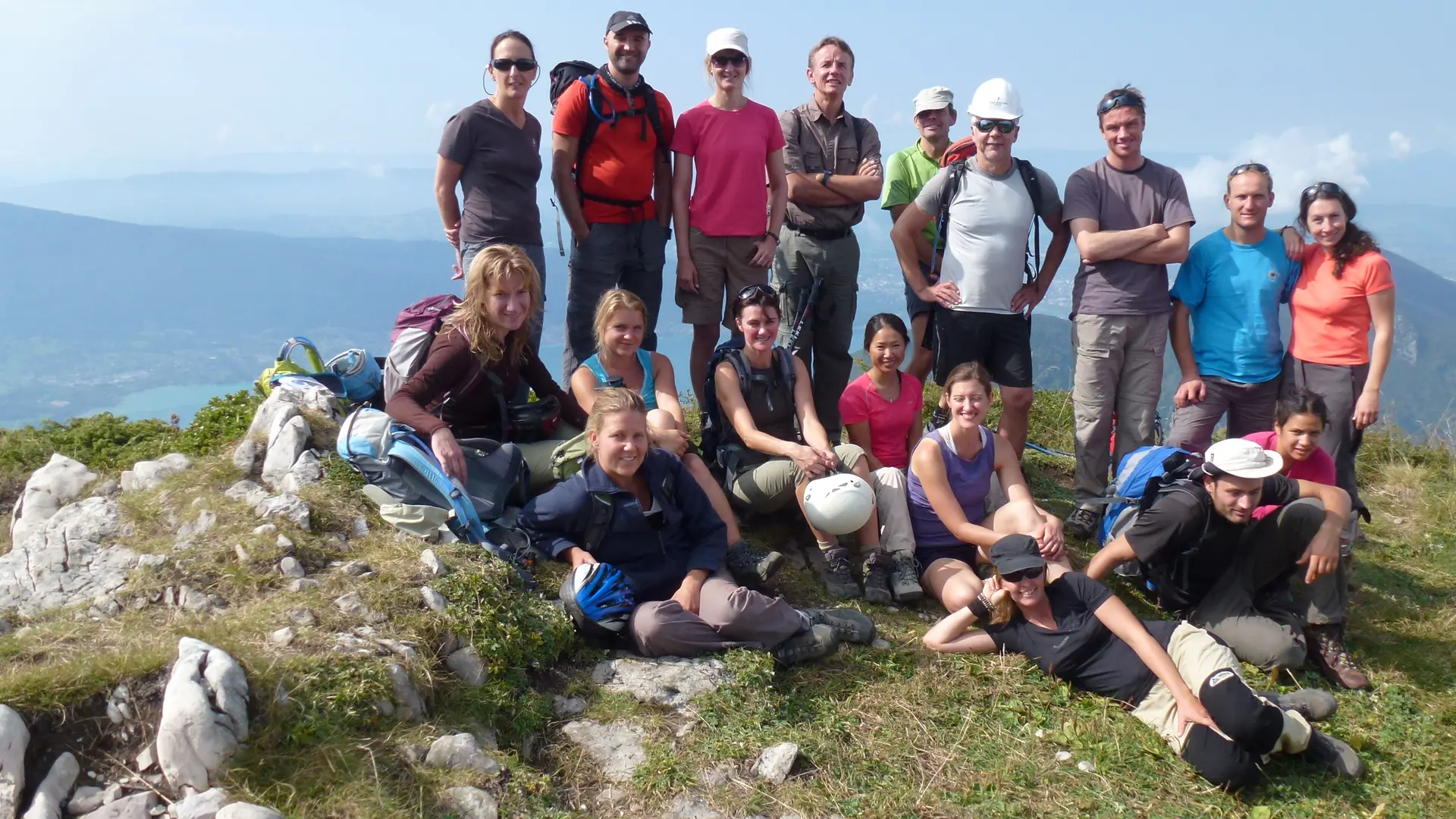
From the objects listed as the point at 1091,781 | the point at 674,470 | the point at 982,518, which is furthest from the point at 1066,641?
the point at 674,470

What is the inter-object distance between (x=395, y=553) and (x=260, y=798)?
1.83 m

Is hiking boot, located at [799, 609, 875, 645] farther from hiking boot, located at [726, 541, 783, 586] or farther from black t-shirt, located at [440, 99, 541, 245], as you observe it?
black t-shirt, located at [440, 99, 541, 245]

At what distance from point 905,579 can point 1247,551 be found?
2.10 m

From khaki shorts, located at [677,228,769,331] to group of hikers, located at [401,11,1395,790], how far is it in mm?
28

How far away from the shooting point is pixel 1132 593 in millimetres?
6648

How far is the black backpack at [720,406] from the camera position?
6352 mm

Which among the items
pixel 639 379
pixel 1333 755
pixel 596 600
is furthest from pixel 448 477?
pixel 1333 755

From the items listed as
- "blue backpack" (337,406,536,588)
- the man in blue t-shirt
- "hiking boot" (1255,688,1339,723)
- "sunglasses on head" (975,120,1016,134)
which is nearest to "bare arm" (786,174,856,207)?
"sunglasses on head" (975,120,1016,134)

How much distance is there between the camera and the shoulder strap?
16.7ft

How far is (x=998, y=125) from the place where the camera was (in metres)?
6.52

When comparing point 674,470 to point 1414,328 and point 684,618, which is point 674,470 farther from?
point 1414,328

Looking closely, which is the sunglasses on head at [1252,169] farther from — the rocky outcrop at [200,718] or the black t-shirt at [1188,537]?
the rocky outcrop at [200,718]

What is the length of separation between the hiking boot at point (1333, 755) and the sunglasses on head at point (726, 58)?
5655mm

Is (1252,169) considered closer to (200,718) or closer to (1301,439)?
(1301,439)
